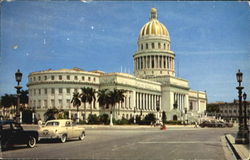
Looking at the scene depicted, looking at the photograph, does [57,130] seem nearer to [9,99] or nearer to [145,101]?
[9,99]

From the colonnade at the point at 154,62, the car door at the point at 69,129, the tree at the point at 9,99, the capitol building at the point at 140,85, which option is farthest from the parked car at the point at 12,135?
the colonnade at the point at 154,62

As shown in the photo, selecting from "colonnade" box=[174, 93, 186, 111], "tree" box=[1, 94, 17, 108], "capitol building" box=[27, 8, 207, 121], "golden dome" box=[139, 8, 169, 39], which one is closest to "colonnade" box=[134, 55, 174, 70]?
"capitol building" box=[27, 8, 207, 121]

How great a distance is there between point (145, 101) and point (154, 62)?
22442 millimetres

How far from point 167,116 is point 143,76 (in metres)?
19.5

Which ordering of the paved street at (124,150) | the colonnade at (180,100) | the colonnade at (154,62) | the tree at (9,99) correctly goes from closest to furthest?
the paved street at (124,150), the tree at (9,99), the colonnade at (180,100), the colonnade at (154,62)

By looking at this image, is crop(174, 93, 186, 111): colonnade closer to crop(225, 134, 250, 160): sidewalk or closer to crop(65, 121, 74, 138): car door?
crop(65, 121, 74, 138): car door

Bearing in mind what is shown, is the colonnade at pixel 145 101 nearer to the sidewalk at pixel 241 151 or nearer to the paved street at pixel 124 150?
the paved street at pixel 124 150

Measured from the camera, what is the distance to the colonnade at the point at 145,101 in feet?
381

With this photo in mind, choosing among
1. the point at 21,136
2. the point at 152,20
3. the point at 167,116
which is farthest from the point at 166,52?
the point at 21,136

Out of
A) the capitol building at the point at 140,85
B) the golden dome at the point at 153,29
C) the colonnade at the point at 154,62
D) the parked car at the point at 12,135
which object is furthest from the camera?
the golden dome at the point at 153,29

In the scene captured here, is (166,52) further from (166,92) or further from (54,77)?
(54,77)

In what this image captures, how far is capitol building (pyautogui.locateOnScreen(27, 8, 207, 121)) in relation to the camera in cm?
10062

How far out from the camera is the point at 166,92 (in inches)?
5103

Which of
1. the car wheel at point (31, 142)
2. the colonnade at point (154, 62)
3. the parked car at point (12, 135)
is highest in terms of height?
the colonnade at point (154, 62)
